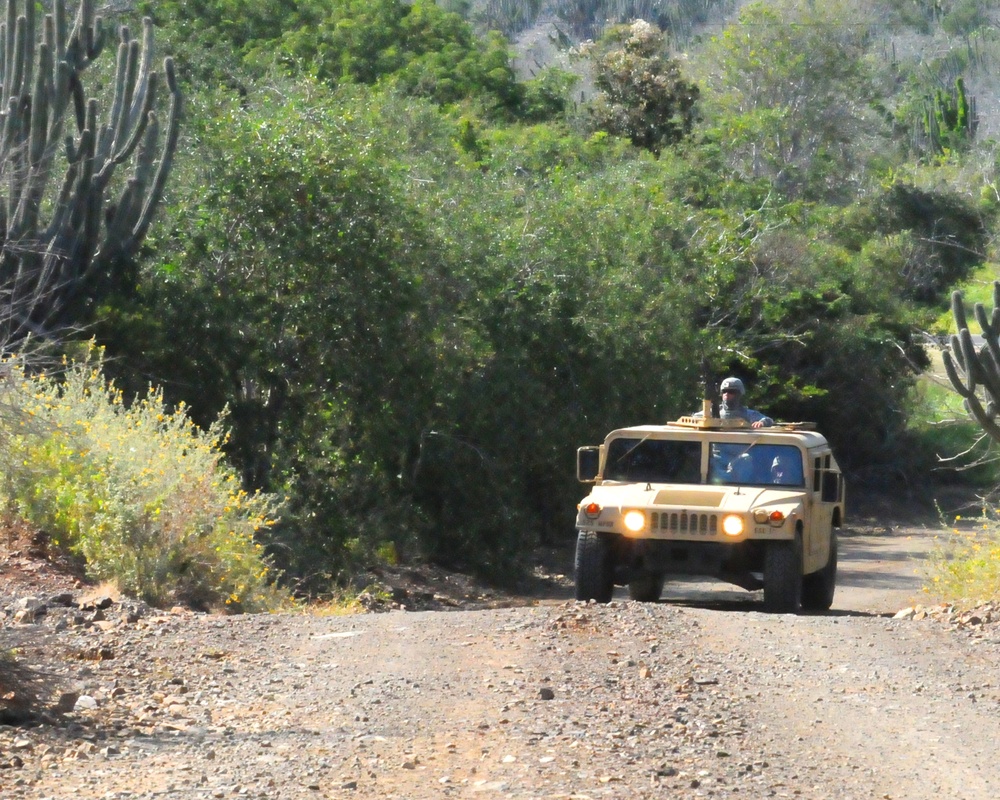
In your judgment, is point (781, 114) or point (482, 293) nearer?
point (482, 293)

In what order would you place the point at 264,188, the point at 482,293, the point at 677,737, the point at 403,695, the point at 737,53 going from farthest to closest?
the point at 737,53 < the point at 482,293 < the point at 264,188 < the point at 403,695 < the point at 677,737

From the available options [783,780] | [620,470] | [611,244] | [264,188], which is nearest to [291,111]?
[264,188]

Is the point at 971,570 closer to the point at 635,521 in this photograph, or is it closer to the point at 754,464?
the point at 754,464

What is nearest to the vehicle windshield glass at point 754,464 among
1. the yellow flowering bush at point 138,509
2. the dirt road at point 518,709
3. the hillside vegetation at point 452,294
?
the dirt road at point 518,709

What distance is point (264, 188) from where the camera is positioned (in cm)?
1742

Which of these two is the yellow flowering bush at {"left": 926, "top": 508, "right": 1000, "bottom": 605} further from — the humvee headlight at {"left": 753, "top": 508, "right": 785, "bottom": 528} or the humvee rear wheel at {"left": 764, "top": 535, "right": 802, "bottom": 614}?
the humvee headlight at {"left": 753, "top": 508, "right": 785, "bottom": 528}

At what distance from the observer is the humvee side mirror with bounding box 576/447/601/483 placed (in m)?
11.9

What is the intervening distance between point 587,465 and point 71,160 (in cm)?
678

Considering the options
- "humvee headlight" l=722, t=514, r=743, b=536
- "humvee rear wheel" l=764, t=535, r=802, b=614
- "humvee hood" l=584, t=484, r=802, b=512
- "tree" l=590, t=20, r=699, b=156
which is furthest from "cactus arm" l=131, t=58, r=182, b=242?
"tree" l=590, t=20, r=699, b=156

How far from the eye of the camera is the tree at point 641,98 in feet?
132

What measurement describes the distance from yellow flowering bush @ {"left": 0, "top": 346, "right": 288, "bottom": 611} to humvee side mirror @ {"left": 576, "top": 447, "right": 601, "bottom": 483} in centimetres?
269

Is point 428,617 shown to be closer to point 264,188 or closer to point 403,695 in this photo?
point 403,695

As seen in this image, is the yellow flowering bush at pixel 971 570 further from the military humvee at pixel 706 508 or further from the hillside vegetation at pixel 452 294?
the hillside vegetation at pixel 452 294

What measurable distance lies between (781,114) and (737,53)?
682cm
